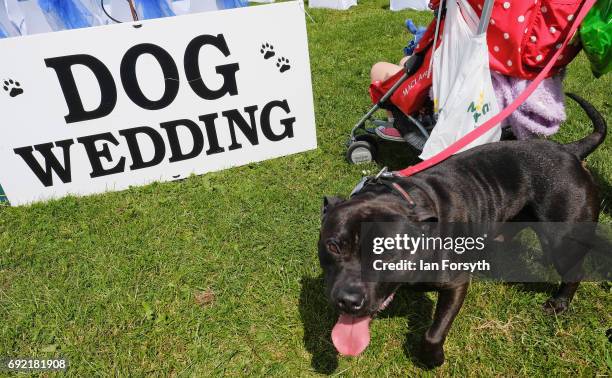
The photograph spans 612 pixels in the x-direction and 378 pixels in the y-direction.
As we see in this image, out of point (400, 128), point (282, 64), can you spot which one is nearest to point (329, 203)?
point (400, 128)

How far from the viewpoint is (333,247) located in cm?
184

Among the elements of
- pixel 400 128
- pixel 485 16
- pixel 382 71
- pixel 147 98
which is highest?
pixel 485 16

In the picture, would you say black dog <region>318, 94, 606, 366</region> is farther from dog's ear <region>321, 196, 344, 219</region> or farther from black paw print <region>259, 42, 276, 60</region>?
black paw print <region>259, 42, 276, 60</region>

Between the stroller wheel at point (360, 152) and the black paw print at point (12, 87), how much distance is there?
268cm

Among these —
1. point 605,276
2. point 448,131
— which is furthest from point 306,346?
point 605,276

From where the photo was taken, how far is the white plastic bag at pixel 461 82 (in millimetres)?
2621

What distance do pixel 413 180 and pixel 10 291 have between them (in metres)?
2.67

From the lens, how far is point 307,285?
2.73 meters

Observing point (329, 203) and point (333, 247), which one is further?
point (329, 203)

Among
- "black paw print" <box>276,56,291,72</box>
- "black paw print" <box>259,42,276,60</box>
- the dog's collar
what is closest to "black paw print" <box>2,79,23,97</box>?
"black paw print" <box>259,42,276,60</box>

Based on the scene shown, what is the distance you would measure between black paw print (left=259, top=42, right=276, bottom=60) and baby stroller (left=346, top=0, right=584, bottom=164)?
927 mm

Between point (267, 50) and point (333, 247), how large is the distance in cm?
239

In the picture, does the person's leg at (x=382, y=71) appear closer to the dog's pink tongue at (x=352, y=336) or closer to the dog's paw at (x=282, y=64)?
the dog's paw at (x=282, y=64)

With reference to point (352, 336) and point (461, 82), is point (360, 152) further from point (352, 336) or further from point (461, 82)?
point (352, 336)
